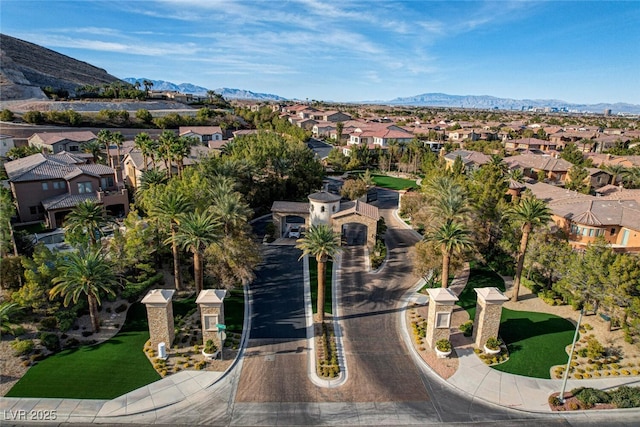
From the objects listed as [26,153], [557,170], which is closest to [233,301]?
[26,153]

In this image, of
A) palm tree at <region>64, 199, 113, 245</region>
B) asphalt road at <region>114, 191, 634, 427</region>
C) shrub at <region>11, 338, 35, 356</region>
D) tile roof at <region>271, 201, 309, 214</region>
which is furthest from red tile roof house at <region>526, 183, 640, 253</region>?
shrub at <region>11, 338, 35, 356</region>

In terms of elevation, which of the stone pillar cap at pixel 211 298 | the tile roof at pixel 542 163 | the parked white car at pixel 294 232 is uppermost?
the tile roof at pixel 542 163

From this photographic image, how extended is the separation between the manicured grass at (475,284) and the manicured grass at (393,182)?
38.2m

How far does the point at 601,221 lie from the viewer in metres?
44.2

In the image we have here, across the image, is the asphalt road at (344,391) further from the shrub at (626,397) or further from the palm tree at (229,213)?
the palm tree at (229,213)

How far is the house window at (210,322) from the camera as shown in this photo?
1070 inches

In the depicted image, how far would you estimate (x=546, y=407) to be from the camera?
23234 millimetres

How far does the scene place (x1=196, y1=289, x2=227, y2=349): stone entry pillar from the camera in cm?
2702

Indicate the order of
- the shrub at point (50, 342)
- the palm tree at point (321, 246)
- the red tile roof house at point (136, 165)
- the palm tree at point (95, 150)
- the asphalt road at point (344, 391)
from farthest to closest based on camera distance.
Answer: the palm tree at point (95, 150), the red tile roof house at point (136, 165), the palm tree at point (321, 246), the shrub at point (50, 342), the asphalt road at point (344, 391)

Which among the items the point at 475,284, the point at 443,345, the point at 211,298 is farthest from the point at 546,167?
the point at 211,298

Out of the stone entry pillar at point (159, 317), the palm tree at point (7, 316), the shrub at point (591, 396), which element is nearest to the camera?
the shrub at point (591, 396)

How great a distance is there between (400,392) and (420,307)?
11.1 meters

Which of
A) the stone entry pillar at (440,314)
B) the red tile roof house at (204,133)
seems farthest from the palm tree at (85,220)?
the red tile roof house at (204,133)

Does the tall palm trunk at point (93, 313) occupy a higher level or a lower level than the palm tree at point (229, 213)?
lower
